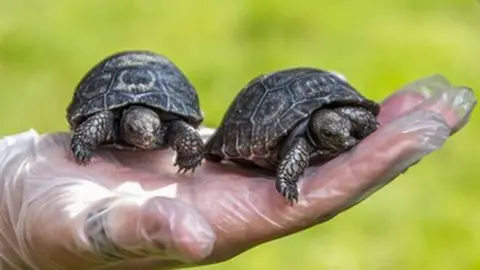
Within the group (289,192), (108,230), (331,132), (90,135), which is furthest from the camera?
(90,135)

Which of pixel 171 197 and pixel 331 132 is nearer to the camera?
pixel 171 197

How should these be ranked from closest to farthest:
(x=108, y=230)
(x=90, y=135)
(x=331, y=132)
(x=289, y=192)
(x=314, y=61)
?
(x=108, y=230) → (x=289, y=192) → (x=331, y=132) → (x=90, y=135) → (x=314, y=61)

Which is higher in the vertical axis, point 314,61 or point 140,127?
point 140,127

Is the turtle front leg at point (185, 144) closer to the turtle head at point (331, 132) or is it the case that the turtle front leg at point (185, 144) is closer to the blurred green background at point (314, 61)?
the turtle head at point (331, 132)

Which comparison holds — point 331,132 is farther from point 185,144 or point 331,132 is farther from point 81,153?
point 81,153

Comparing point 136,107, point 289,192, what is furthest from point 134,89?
point 289,192

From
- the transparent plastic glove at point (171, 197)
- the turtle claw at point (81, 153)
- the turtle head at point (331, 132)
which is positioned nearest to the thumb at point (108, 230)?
the transparent plastic glove at point (171, 197)
